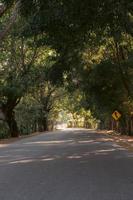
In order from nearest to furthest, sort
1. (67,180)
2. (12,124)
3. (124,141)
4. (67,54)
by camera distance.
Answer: (67,180), (67,54), (124,141), (12,124)

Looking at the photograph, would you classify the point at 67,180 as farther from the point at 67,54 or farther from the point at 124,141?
the point at 124,141

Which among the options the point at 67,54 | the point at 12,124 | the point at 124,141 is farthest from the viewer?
the point at 12,124

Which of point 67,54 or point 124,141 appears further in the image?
point 124,141

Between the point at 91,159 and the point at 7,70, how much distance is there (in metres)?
32.2

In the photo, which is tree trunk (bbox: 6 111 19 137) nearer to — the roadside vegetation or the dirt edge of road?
the roadside vegetation

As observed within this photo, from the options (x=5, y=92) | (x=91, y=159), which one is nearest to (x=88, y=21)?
→ (x=91, y=159)

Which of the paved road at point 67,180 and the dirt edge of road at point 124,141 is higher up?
the dirt edge of road at point 124,141

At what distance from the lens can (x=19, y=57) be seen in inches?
2068

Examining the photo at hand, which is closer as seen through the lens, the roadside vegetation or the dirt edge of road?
the roadside vegetation

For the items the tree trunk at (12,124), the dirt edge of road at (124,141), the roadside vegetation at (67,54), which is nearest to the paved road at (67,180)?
the roadside vegetation at (67,54)

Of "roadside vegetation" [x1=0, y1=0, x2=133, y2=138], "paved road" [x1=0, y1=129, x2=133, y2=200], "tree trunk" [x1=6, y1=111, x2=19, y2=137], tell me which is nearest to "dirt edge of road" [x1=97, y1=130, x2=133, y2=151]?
"roadside vegetation" [x1=0, y1=0, x2=133, y2=138]

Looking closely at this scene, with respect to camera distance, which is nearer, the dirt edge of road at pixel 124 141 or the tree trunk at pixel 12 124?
the dirt edge of road at pixel 124 141

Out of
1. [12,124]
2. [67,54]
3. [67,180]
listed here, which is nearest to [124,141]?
[67,54]

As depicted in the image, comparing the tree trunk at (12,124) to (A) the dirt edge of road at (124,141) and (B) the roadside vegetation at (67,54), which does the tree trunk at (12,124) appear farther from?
(A) the dirt edge of road at (124,141)
